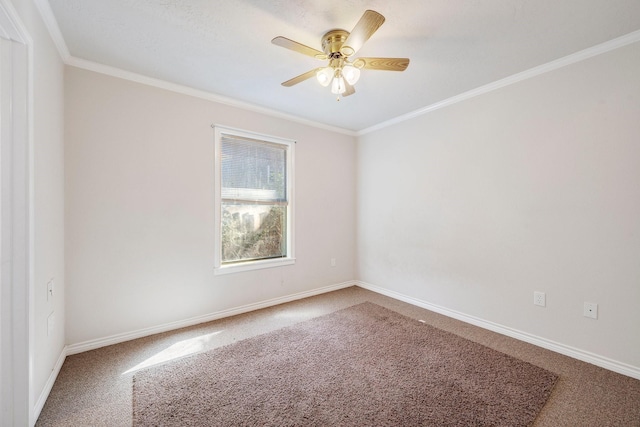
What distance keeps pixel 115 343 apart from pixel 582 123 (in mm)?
4376

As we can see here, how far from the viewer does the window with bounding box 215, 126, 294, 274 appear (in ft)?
10.1

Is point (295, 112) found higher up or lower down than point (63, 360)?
higher up

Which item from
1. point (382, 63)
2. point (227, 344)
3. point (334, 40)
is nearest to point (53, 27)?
point (334, 40)

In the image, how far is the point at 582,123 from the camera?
2186mm

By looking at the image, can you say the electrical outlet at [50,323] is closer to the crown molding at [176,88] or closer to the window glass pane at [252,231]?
the window glass pane at [252,231]

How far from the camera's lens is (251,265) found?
3.25 m

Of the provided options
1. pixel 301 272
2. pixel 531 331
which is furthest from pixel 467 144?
pixel 301 272

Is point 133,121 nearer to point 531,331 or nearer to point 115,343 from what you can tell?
point 115,343

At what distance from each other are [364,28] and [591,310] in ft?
8.87

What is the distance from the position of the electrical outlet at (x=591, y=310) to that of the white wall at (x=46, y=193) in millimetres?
3772

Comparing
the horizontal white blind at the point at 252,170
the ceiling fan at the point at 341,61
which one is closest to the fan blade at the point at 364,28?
the ceiling fan at the point at 341,61

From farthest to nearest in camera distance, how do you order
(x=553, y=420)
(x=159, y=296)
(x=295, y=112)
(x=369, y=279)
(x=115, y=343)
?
1. (x=369, y=279)
2. (x=295, y=112)
3. (x=159, y=296)
4. (x=115, y=343)
5. (x=553, y=420)

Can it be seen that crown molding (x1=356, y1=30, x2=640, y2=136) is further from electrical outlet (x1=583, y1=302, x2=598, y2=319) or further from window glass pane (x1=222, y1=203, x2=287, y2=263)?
window glass pane (x1=222, y1=203, x2=287, y2=263)

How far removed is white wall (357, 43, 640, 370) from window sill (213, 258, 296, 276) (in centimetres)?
155
